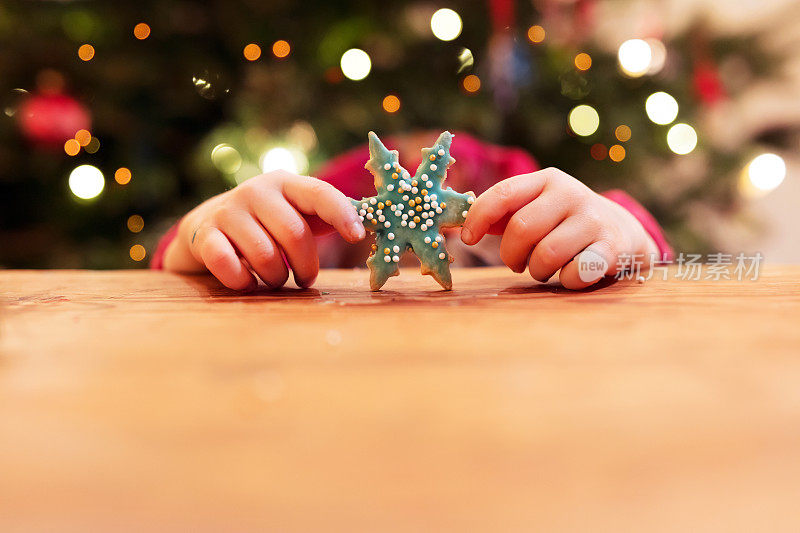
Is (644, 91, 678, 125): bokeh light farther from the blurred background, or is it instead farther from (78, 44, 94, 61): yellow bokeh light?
(78, 44, 94, 61): yellow bokeh light

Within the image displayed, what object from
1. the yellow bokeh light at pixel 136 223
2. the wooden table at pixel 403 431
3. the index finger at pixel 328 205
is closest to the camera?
the wooden table at pixel 403 431

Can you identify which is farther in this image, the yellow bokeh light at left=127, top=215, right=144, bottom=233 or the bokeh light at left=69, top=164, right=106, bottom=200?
the yellow bokeh light at left=127, top=215, right=144, bottom=233

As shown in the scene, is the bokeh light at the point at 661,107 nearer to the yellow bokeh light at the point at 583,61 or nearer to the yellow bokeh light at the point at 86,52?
the yellow bokeh light at the point at 583,61

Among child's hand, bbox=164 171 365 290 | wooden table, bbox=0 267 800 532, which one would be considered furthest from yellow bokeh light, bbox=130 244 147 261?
wooden table, bbox=0 267 800 532

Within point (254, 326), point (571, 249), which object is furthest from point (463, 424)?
point (571, 249)

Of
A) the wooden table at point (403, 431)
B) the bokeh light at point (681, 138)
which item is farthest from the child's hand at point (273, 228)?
the bokeh light at point (681, 138)

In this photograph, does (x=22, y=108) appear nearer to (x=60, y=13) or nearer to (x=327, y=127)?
(x=60, y=13)

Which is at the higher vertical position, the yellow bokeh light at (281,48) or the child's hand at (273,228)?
the yellow bokeh light at (281,48)

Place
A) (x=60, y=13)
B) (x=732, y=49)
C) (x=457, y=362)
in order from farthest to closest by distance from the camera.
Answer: (x=732, y=49) → (x=60, y=13) → (x=457, y=362)
